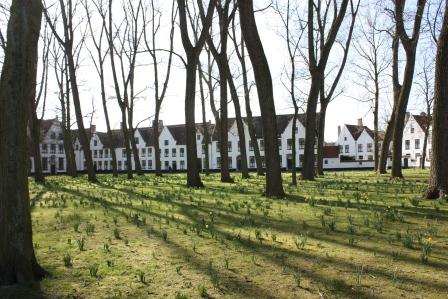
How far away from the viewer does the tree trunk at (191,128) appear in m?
18.5

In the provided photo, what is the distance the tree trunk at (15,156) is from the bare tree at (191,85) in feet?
42.1

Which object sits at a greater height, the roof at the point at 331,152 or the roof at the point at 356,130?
the roof at the point at 356,130

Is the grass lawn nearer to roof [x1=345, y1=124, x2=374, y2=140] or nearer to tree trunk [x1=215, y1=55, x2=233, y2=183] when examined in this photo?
tree trunk [x1=215, y1=55, x2=233, y2=183]

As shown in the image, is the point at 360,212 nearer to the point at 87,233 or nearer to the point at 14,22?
the point at 87,233

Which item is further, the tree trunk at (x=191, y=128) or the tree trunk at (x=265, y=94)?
the tree trunk at (x=191, y=128)

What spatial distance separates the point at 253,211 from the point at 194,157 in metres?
8.27

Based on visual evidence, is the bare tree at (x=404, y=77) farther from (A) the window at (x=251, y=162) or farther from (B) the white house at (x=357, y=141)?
(B) the white house at (x=357, y=141)

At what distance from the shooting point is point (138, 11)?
34438mm

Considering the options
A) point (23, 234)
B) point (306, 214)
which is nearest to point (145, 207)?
point (306, 214)

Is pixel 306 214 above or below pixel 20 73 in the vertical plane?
below

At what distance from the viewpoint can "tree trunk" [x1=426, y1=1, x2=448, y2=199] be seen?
11867 mm

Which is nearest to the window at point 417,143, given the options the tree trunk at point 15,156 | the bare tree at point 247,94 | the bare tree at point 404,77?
the bare tree at point 247,94

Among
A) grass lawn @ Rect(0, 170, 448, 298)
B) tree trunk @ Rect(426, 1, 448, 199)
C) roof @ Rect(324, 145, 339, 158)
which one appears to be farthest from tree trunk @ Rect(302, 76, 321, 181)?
roof @ Rect(324, 145, 339, 158)

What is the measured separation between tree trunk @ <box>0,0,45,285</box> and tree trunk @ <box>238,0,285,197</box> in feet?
28.5
